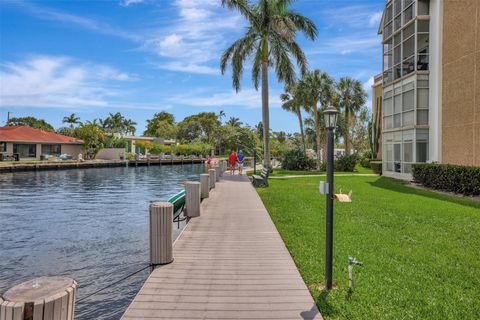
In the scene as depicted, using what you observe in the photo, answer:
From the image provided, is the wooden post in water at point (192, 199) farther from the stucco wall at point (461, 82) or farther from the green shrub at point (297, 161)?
the green shrub at point (297, 161)

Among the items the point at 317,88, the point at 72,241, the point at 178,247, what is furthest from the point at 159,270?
the point at 317,88

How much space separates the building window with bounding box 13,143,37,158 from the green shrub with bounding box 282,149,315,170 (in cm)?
3639

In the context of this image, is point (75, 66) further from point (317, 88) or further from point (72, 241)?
point (72, 241)

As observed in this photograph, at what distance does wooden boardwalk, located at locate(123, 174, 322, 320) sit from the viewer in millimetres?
4766

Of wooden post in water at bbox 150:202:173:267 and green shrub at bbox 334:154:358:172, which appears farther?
green shrub at bbox 334:154:358:172

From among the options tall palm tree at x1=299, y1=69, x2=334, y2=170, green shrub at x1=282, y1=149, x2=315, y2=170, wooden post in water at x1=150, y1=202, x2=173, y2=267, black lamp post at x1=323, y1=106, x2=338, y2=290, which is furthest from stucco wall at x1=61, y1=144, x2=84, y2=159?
black lamp post at x1=323, y1=106, x2=338, y2=290

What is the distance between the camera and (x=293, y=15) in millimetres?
24859

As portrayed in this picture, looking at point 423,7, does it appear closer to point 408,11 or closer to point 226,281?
point 408,11

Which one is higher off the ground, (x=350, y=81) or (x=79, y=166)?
(x=350, y=81)

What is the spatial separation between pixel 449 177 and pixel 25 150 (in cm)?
5177

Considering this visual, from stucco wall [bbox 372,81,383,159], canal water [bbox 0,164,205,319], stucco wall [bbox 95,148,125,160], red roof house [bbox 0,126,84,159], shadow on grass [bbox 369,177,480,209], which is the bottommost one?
canal water [bbox 0,164,205,319]

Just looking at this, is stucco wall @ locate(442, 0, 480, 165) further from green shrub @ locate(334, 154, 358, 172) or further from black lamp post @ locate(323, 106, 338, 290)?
black lamp post @ locate(323, 106, 338, 290)

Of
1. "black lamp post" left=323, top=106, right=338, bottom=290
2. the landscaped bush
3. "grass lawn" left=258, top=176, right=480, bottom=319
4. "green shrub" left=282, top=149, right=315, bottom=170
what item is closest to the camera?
"grass lawn" left=258, top=176, right=480, bottom=319

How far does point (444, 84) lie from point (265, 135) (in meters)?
10.9
